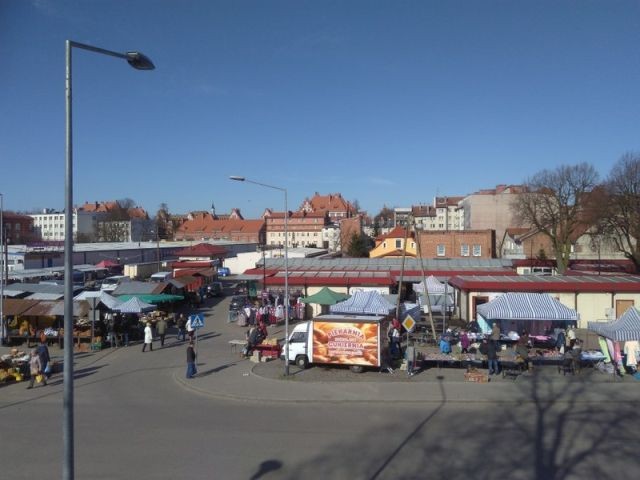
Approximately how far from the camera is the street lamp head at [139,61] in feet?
21.8

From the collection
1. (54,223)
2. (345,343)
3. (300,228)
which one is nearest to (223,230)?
(300,228)

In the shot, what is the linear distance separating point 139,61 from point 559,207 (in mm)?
47666

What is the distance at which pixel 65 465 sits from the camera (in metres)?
5.95

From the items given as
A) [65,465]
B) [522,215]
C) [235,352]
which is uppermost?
[522,215]

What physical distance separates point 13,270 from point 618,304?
50000 millimetres

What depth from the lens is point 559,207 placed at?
158 ft

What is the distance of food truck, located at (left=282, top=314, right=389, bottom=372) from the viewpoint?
714 inches

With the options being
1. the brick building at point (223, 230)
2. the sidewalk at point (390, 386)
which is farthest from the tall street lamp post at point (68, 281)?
the brick building at point (223, 230)

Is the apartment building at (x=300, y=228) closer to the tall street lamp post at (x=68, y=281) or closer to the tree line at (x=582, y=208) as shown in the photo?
the tree line at (x=582, y=208)

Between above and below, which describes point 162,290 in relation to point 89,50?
below

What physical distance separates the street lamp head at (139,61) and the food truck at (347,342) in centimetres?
1299

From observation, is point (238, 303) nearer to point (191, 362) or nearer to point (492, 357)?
point (191, 362)

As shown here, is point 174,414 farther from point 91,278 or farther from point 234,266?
point 234,266

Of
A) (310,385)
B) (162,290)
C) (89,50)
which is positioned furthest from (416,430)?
(162,290)
